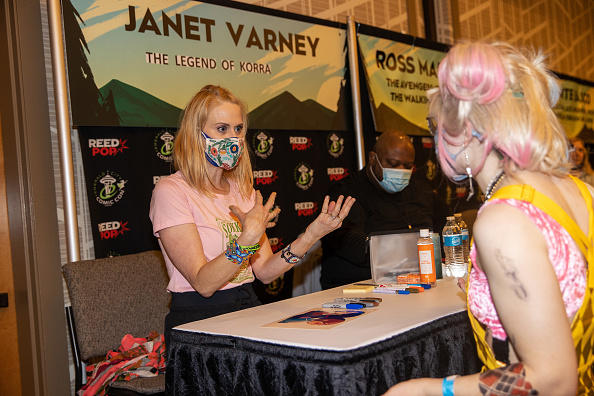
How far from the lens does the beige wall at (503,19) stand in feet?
15.1

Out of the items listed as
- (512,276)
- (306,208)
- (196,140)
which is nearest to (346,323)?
(512,276)

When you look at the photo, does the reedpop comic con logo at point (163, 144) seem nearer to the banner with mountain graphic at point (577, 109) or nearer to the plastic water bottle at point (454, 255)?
the plastic water bottle at point (454, 255)

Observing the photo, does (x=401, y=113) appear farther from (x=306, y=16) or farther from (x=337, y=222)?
(x=337, y=222)

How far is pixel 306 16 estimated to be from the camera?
13.1 feet

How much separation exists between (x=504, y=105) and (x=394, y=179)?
2425mm

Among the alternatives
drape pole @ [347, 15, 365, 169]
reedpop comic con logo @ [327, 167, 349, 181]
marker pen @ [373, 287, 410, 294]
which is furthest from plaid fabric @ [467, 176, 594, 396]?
drape pole @ [347, 15, 365, 169]

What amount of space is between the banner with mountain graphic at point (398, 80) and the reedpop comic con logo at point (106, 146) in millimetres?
2094

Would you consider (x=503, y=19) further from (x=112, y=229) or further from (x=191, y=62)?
(x=112, y=229)

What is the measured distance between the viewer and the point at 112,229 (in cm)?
294

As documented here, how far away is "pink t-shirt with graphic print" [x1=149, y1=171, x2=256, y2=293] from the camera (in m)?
2.19

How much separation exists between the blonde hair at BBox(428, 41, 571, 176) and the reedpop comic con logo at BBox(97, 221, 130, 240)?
218 cm

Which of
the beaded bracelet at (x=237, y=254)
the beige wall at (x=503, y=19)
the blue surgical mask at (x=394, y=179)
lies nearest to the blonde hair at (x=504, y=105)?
the beaded bracelet at (x=237, y=254)

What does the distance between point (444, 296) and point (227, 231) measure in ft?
2.94

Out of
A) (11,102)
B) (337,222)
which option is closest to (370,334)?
(337,222)
